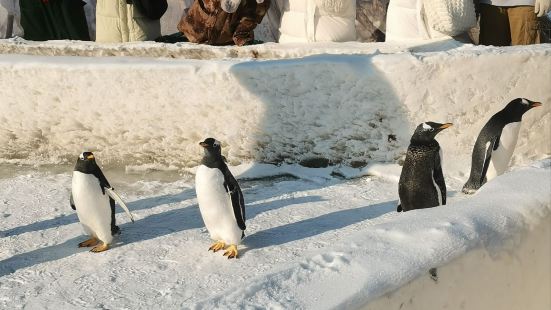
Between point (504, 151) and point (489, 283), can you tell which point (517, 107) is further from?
point (489, 283)

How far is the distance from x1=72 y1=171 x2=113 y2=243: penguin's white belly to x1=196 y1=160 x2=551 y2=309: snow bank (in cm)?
151

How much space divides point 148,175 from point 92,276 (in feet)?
5.40

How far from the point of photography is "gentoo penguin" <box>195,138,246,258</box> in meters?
3.68

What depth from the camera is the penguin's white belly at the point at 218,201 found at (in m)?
3.68

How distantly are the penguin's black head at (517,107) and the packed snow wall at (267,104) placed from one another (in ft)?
1.18

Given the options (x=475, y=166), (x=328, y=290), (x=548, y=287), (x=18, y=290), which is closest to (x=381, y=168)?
(x=475, y=166)

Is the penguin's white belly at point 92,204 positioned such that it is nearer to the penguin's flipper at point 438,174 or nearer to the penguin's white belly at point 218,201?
the penguin's white belly at point 218,201

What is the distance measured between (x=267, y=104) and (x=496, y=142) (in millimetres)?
1386

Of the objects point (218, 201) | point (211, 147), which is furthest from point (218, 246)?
A: point (211, 147)

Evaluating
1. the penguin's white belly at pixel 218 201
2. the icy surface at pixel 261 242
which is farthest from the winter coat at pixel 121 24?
the penguin's white belly at pixel 218 201

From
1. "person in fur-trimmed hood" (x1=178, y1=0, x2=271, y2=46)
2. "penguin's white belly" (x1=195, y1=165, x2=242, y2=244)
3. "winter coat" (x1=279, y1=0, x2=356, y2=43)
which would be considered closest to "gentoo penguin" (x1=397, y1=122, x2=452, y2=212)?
"penguin's white belly" (x1=195, y1=165, x2=242, y2=244)

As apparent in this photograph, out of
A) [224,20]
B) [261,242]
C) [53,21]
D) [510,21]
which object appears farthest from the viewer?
[53,21]

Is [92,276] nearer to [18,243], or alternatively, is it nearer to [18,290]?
[18,290]

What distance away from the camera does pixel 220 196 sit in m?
3.69
